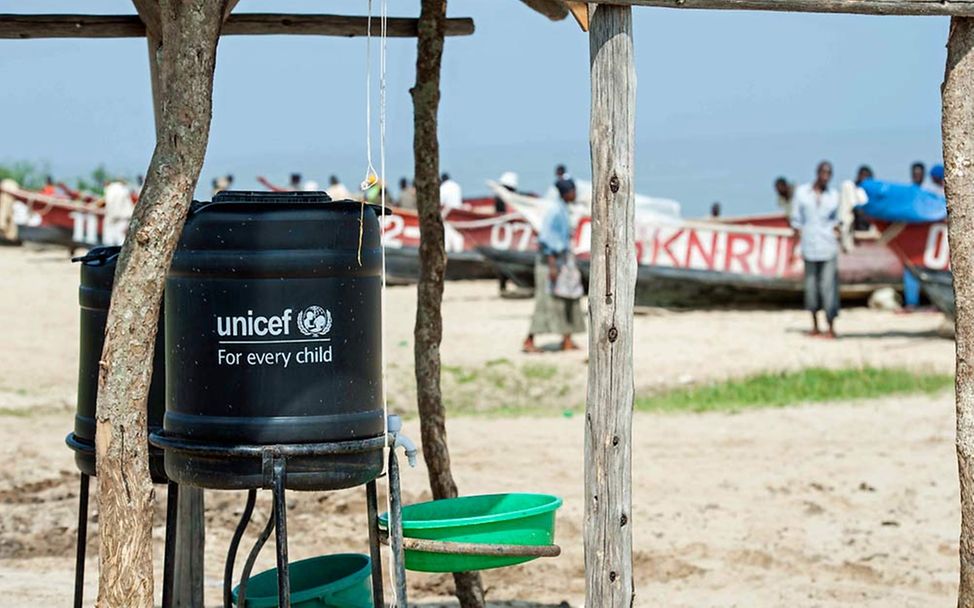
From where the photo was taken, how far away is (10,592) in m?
6.21

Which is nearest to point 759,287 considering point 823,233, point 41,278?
point 823,233

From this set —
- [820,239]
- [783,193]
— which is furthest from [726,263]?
[820,239]

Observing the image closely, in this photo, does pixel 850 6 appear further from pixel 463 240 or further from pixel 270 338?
pixel 463 240

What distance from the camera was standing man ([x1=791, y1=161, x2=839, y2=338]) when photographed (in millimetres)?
14734

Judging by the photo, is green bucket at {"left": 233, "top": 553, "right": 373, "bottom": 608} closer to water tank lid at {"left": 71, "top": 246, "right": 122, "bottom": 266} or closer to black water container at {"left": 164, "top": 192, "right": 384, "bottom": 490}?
black water container at {"left": 164, "top": 192, "right": 384, "bottom": 490}

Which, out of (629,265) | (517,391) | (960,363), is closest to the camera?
(629,265)

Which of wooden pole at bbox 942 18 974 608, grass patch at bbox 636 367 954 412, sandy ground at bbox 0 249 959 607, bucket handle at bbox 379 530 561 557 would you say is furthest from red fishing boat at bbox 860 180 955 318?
bucket handle at bbox 379 530 561 557

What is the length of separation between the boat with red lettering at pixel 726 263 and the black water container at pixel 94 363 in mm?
13859

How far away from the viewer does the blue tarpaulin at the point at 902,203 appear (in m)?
17.0

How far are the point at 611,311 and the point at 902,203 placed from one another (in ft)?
45.3

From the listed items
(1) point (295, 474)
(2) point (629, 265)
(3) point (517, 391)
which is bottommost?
(3) point (517, 391)

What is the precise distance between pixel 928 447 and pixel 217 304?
6.98m

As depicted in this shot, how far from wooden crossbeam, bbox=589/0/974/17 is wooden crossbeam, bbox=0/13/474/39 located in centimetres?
172

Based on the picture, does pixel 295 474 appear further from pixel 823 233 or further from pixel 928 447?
pixel 823 233
